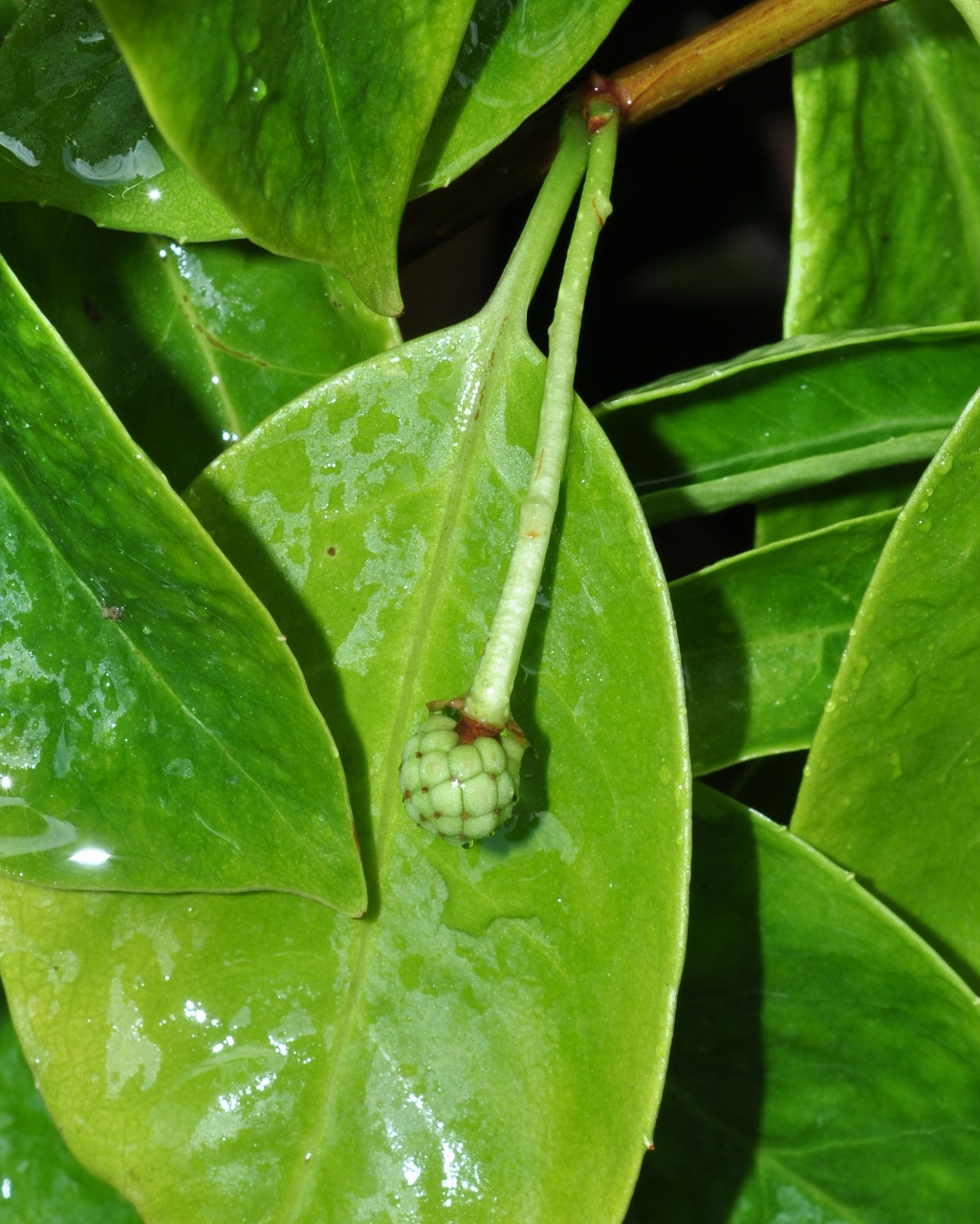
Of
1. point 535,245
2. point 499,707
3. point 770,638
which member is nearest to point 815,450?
A: point 770,638

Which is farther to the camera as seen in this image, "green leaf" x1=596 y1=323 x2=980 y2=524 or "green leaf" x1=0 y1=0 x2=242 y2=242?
"green leaf" x1=596 y1=323 x2=980 y2=524

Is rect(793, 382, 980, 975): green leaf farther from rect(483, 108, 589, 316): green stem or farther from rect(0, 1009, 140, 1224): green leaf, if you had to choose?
rect(0, 1009, 140, 1224): green leaf

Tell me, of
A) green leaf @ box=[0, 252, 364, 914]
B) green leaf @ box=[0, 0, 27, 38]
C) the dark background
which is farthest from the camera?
the dark background

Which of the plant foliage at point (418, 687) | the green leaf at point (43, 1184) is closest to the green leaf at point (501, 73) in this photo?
the plant foliage at point (418, 687)

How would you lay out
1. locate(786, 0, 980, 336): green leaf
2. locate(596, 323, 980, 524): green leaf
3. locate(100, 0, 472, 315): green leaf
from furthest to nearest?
locate(786, 0, 980, 336): green leaf
locate(596, 323, 980, 524): green leaf
locate(100, 0, 472, 315): green leaf

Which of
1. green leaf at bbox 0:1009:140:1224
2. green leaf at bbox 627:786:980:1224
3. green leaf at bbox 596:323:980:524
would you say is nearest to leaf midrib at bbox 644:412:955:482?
green leaf at bbox 596:323:980:524

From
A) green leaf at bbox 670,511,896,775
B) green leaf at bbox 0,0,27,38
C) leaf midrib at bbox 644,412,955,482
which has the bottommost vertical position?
Answer: green leaf at bbox 670,511,896,775

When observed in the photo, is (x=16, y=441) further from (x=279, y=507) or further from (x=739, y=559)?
(x=739, y=559)

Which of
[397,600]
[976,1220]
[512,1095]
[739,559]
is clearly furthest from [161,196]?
[976,1220]
